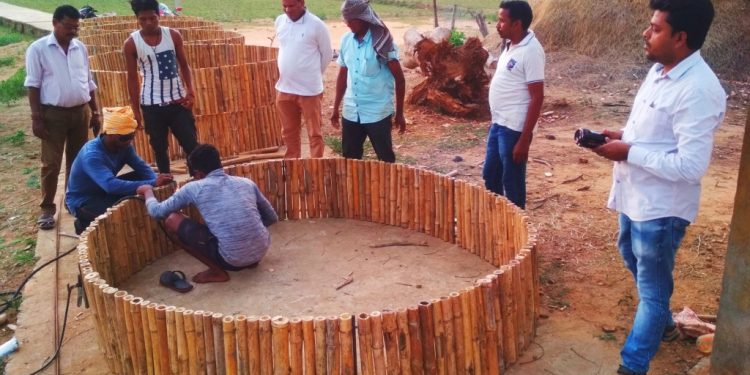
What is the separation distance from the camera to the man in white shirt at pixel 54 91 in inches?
225

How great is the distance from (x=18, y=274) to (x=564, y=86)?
8521 mm

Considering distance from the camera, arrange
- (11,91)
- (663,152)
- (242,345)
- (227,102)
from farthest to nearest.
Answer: (11,91), (227,102), (242,345), (663,152)

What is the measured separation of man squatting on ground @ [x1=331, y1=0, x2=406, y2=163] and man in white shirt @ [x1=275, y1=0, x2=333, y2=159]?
0.57 m

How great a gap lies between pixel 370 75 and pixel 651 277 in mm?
2928

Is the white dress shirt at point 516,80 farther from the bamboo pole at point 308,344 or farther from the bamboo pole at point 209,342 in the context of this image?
the bamboo pole at point 209,342

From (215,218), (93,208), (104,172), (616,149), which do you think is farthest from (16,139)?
(616,149)

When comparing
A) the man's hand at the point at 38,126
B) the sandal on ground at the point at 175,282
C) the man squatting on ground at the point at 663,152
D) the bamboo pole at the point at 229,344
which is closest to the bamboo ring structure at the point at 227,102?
the man's hand at the point at 38,126

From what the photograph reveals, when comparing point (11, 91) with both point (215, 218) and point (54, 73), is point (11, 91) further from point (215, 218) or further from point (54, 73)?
point (215, 218)

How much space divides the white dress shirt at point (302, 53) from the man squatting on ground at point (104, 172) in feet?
5.42

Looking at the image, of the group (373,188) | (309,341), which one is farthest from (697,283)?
(309,341)

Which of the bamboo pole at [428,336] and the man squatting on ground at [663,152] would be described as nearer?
the man squatting on ground at [663,152]

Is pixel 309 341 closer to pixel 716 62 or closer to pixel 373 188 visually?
pixel 373 188

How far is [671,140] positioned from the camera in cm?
319

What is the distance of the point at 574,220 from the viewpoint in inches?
227
